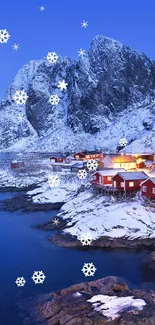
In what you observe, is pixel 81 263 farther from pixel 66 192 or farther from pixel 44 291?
pixel 66 192

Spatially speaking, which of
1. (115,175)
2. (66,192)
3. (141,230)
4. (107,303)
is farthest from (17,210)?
(107,303)

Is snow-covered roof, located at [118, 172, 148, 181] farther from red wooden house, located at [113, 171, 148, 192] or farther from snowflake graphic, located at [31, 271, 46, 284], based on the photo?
snowflake graphic, located at [31, 271, 46, 284]

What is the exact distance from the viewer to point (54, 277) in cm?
2791

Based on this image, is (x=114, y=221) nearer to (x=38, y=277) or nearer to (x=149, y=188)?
(x=149, y=188)

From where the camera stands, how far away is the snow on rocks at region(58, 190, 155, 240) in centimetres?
3525

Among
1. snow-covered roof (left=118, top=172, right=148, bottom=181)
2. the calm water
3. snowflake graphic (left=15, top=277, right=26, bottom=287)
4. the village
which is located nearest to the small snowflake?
the calm water

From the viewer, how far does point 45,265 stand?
3069cm

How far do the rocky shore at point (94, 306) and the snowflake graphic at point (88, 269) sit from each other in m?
3.34

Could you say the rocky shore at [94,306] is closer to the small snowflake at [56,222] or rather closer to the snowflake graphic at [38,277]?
the snowflake graphic at [38,277]

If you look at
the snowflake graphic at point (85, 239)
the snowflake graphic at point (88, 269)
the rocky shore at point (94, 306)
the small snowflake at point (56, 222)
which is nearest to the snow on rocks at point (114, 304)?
the rocky shore at point (94, 306)

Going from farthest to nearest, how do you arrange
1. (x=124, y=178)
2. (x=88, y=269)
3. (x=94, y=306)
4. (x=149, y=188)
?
(x=124, y=178)
(x=149, y=188)
(x=88, y=269)
(x=94, y=306)

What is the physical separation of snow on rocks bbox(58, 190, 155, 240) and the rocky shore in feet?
34.7

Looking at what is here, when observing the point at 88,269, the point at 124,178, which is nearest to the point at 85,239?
the point at 88,269

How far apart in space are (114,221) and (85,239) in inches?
160
